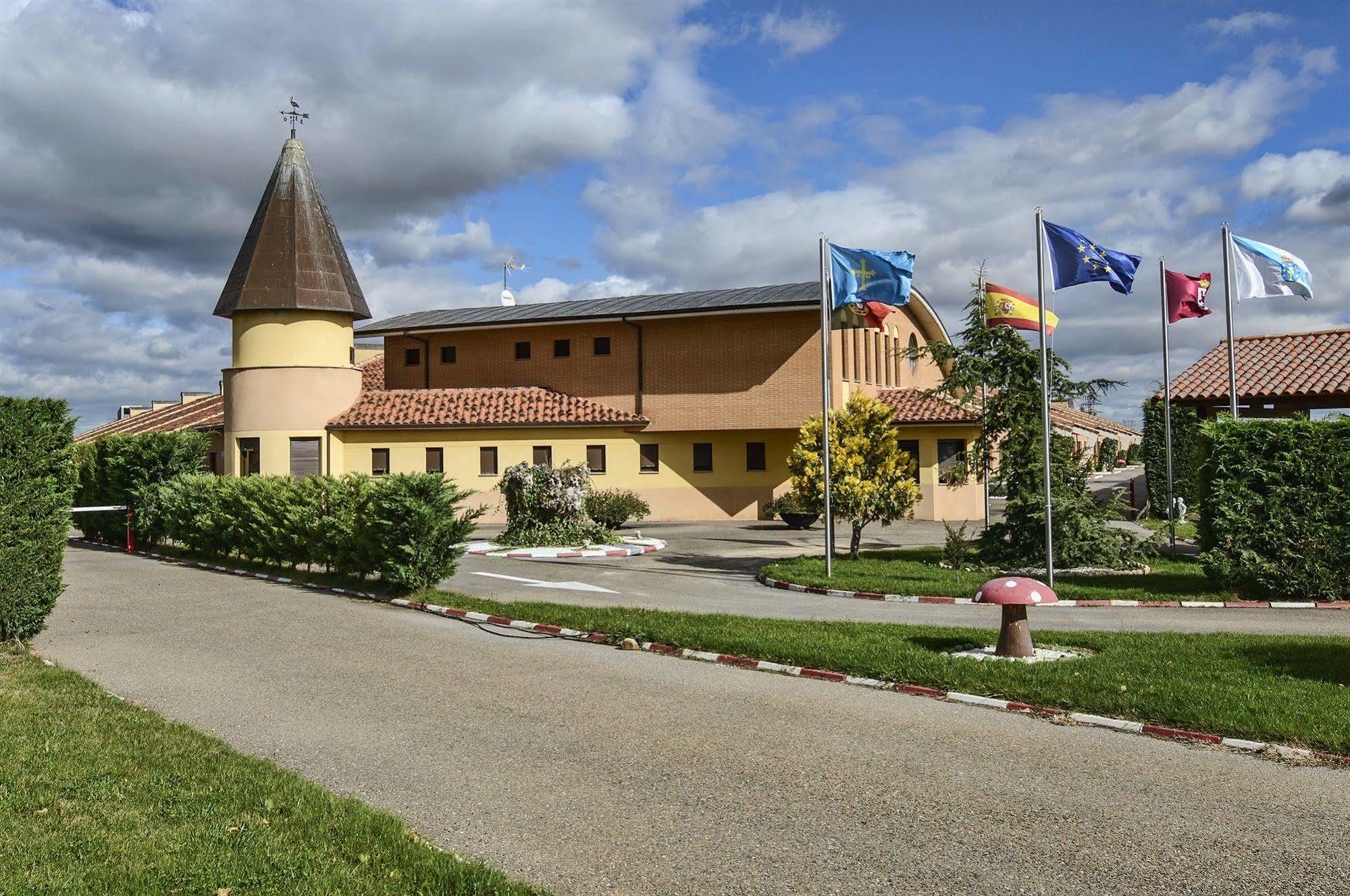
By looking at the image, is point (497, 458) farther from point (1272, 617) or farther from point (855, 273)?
point (1272, 617)

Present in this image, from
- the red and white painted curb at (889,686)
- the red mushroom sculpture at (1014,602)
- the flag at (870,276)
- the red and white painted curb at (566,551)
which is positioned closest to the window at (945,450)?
the red and white painted curb at (566,551)

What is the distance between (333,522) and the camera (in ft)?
57.7

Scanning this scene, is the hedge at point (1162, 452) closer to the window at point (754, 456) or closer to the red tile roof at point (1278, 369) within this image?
the red tile roof at point (1278, 369)

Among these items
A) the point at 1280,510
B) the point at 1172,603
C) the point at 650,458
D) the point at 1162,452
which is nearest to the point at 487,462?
the point at 650,458

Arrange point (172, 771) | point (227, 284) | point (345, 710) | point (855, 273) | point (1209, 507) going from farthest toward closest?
point (227, 284)
point (855, 273)
point (1209, 507)
point (345, 710)
point (172, 771)

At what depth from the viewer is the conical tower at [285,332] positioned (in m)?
33.9

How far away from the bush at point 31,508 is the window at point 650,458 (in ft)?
78.0

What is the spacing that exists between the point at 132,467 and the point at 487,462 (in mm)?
11773

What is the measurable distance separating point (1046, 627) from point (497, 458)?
2467cm

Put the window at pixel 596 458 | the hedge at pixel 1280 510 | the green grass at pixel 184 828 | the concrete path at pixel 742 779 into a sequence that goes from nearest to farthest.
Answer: the green grass at pixel 184 828, the concrete path at pixel 742 779, the hedge at pixel 1280 510, the window at pixel 596 458

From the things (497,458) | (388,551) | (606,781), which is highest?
(497,458)

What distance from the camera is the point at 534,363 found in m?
37.8

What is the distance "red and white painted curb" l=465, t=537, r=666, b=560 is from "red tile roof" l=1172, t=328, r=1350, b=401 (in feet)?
47.4

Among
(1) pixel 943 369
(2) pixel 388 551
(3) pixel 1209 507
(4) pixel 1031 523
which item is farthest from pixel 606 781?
(1) pixel 943 369
